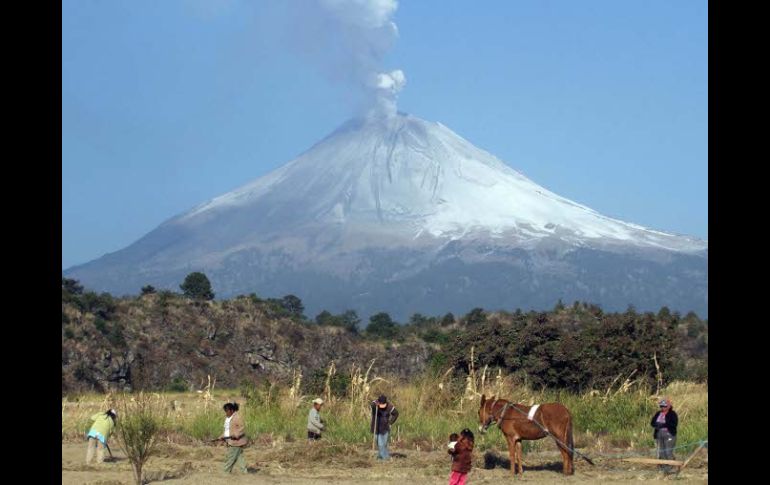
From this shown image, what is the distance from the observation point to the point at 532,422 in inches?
582

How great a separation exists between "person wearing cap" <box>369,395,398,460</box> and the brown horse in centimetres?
196

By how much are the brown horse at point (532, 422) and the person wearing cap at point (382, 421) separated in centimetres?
196

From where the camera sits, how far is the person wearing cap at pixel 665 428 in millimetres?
14555

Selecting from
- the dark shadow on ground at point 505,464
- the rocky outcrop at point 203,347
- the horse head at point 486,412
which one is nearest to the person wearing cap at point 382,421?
the dark shadow on ground at point 505,464

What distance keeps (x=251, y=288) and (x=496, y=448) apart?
174m

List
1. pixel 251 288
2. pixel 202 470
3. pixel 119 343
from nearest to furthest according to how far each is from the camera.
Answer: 1. pixel 202 470
2. pixel 119 343
3. pixel 251 288

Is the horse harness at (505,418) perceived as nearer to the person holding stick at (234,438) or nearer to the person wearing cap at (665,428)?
the person wearing cap at (665,428)

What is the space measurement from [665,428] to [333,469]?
455 cm

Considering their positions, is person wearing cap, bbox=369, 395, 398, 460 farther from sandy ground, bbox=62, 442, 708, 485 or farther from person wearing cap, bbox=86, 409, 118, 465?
person wearing cap, bbox=86, 409, 118, 465
